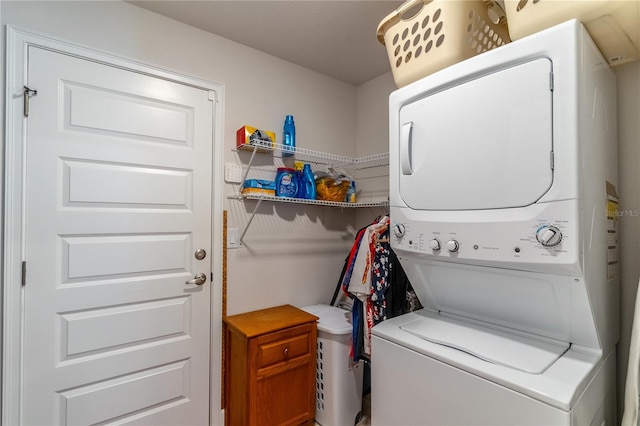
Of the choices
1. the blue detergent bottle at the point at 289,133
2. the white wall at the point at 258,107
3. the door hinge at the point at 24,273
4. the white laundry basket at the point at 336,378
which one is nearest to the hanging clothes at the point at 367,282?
the white laundry basket at the point at 336,378

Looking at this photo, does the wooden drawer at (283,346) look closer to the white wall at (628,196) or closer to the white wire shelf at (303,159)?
the white wire shelf at (303,159)

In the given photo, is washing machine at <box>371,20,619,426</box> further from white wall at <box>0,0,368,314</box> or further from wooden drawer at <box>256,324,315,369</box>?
white wall at <box>0,0,368,314</box>

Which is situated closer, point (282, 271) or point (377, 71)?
point (282, 271)

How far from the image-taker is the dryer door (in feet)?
3.15

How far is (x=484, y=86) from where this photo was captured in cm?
108

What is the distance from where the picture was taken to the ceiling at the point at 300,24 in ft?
5.65

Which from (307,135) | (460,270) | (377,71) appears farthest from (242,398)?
(377,71)

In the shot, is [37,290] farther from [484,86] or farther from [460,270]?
[484,86]

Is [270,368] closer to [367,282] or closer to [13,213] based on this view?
[367,282]

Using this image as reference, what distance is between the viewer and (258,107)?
219cm

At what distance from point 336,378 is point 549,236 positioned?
151 centimetres

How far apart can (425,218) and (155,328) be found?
1.61 metres

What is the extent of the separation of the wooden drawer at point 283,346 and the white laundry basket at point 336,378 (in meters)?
0.12

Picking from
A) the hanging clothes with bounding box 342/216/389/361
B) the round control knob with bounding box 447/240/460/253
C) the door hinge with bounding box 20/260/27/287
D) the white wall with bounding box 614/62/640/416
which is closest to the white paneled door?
the door hinge with bounding box 20/260/27/287
